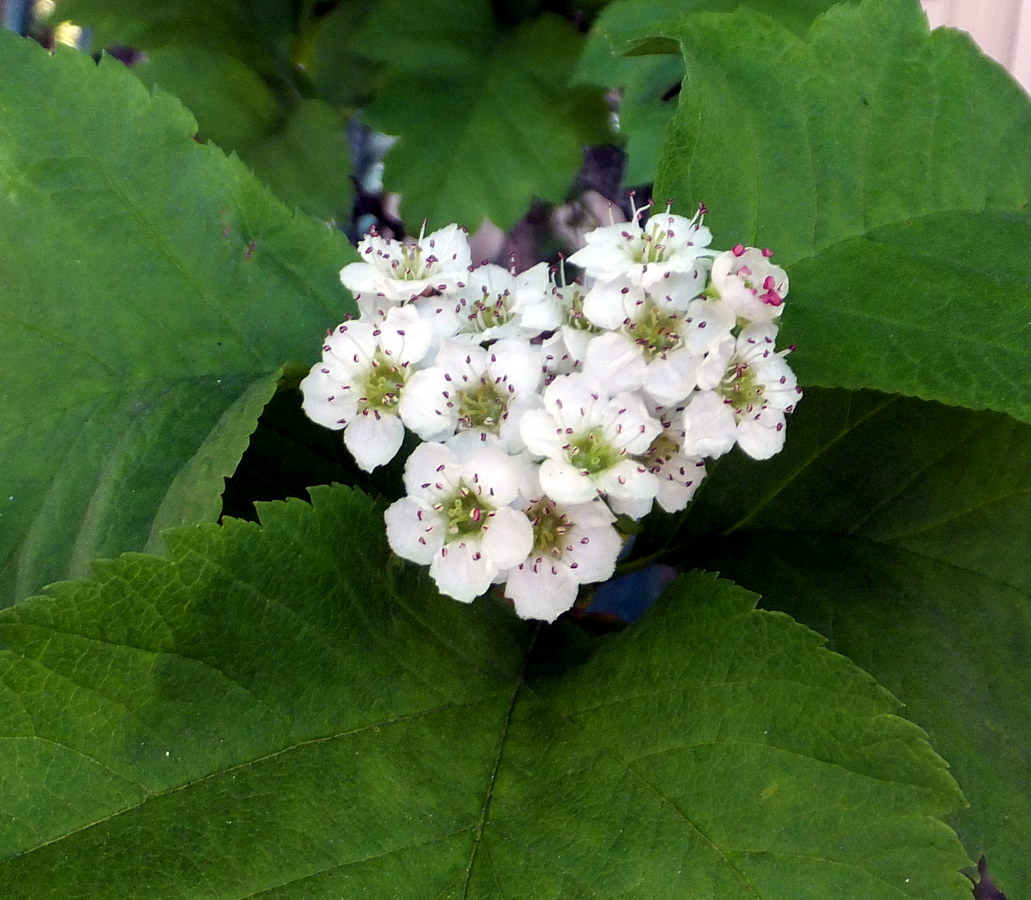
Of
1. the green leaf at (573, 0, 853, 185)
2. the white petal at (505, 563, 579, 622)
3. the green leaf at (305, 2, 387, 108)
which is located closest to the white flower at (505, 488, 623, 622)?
the white petal at (505, 563, 579, 622)

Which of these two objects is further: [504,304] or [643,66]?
[643,66]

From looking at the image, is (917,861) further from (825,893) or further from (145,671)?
(145,671)

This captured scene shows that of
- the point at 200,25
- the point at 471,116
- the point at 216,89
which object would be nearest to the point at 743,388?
the point at 471,116

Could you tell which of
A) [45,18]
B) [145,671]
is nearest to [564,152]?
[45,18]

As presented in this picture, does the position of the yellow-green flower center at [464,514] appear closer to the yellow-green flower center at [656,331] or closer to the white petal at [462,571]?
the white petal at [462,571]

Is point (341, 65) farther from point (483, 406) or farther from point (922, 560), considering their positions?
point (922, 560)

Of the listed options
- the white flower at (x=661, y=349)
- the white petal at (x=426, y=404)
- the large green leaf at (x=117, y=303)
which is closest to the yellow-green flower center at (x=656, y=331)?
the white flower at (x=661, y=349)
